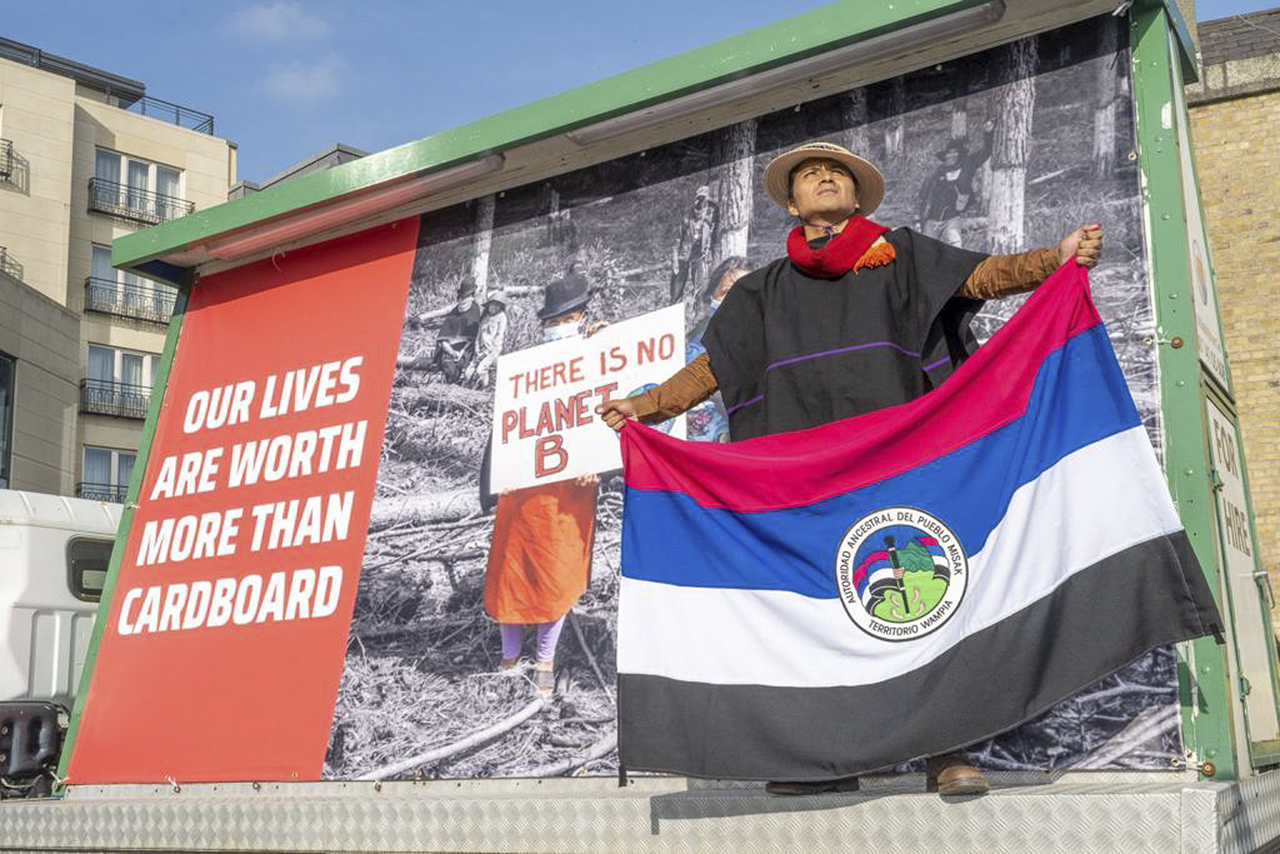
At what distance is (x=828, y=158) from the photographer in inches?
161

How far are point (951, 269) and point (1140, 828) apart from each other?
165 cm

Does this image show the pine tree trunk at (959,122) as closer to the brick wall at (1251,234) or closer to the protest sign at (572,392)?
the protest sign at (572,392)

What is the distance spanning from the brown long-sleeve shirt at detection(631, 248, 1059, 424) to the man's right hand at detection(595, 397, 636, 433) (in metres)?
0.02

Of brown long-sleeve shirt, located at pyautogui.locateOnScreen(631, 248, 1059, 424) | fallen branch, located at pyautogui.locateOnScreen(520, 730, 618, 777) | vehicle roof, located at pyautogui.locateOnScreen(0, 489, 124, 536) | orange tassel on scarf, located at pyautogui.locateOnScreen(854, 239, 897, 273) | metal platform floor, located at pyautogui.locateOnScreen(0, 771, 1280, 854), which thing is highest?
vehicle roof, located at pyautogui.locateOnScreen(0, 489, 124, 536)

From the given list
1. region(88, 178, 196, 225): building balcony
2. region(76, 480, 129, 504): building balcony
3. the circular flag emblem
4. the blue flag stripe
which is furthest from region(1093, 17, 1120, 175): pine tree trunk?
region(88, 178, 196, 225): building balcony

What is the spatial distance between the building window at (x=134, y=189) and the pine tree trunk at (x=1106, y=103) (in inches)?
1602

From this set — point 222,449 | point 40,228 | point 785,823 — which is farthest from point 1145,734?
point 40,228

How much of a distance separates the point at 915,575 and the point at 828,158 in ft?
4.83

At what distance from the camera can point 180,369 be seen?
6.09 meters

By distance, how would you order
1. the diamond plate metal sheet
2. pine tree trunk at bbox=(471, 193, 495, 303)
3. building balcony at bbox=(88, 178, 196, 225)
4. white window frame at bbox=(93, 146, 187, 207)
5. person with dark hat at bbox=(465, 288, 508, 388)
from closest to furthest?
the diamond plate metal sheet, person with dark hat at bbox=(465, 288, 508, 388), pine tree trunk at bbox=(471, 193, 495, 303), building balcony at bbox=(88, 178, 196, 225), white window frame at bbox=(93, 146, 187, 207)

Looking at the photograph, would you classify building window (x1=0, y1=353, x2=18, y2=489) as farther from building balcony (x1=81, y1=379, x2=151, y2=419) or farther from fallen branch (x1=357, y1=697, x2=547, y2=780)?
fallen branch (x1=357, y1=697, x2=547, y2=780)

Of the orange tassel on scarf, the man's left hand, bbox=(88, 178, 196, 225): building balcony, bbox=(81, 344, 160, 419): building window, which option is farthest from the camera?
bbox=(88, 178, 196, 225): building balcony

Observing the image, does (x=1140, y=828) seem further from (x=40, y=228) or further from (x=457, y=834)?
(x=40, y=228)

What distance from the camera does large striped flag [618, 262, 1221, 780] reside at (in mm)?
3047
